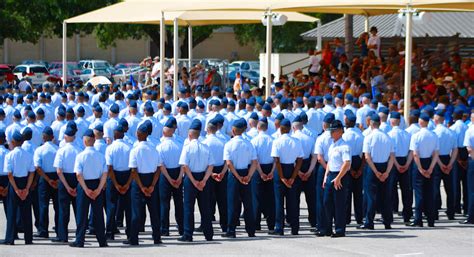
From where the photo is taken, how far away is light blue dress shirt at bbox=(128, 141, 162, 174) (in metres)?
15.3

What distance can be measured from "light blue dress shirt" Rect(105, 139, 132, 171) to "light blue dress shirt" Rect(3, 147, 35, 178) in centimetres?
119

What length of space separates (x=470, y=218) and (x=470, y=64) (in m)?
11.2

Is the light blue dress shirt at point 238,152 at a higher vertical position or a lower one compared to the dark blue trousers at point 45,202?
higher

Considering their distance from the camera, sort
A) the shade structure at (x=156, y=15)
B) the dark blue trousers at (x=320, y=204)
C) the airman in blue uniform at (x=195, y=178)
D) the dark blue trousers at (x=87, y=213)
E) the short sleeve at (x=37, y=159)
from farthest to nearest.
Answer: the shade structure at (x=156, y=15)
the dark blue trousers at (x=320, y=204)
the short sleeve at (x=37, y=159)
the airman in blue uniform at (x=195, y=178)
the dark blue trousers at (x=87, y=213)

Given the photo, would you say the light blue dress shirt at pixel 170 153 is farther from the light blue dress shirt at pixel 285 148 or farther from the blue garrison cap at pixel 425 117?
the blue garrison cap at pixel 425 117

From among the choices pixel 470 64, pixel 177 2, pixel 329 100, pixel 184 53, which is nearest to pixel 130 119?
pixel 329 100

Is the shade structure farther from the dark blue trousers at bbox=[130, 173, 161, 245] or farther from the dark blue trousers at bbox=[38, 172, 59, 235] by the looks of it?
the dark blue trousers at bbox=[130, 173, 161, 245]

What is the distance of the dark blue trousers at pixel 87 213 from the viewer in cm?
1519

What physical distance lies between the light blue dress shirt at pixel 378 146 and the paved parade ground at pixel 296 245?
1.17 meters

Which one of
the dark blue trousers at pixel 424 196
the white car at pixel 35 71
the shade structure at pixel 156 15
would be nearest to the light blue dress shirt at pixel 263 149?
the dark blue trousers at pixel 424 196

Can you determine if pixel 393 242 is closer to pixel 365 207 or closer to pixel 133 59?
pixel 365 207

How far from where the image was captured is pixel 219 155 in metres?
16.4

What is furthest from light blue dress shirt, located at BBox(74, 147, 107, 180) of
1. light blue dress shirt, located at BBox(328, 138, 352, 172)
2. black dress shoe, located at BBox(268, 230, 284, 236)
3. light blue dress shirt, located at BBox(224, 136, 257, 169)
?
light blue dress shirt, located at BBox(328, 138, 352, 172)

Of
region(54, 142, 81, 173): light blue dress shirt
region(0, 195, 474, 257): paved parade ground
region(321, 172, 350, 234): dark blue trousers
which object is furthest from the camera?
region(321, 172, 350, 234): dark blue trousers
